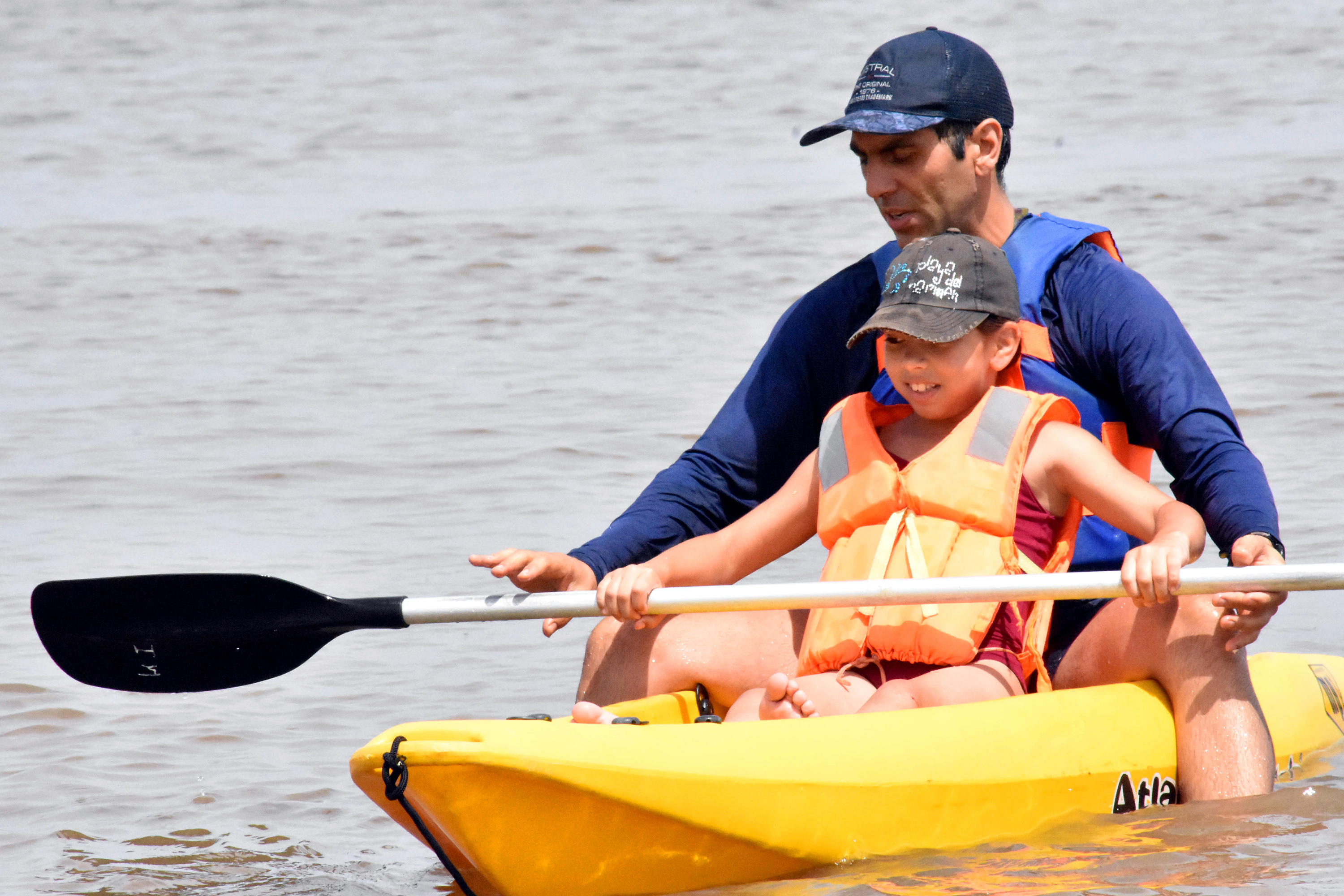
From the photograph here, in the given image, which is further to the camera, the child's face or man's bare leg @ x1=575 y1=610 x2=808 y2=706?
man's bare leg @ x1=575 y1=610 x2=808 y2=706

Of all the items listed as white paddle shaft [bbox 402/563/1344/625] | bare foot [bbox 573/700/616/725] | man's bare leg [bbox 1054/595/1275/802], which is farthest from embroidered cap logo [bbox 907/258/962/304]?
bare foot [bbox 573/700/616/725]

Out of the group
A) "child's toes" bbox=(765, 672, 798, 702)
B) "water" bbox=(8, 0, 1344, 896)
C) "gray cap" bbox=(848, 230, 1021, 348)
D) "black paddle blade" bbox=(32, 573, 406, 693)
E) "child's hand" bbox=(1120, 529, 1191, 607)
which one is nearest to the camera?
"child's hand" bbox=(1120, 529, 1191, 607)

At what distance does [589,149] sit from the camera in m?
14.3

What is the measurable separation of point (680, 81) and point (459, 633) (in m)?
11.6

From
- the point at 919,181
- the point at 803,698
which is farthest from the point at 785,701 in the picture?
the point at 919,181

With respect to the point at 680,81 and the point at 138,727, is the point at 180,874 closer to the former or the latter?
the point at 138,727

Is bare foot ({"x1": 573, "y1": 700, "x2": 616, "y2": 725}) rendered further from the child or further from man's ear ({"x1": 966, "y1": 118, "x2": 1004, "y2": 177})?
man's ear ({"x1": 966, "y1": 118, "x2": 1004, "y2": 177})

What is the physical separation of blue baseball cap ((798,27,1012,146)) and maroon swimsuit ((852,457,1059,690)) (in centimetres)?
76

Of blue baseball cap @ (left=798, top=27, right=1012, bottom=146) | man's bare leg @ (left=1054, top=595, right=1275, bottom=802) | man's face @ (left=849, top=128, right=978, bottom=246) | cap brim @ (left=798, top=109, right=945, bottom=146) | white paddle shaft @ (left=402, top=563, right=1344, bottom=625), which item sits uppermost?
blue baseball cap @ (left=798, top=27, right=1012, bottom=146)

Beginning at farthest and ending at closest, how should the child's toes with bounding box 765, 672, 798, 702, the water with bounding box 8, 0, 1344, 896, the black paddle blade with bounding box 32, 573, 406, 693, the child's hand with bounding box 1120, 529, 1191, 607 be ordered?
the water with bounding box 8, 0, 1344, 896 → the black paddle blade with bounding box 32, 573, 406, 693 → the child's toes with bounding box 765, 672, 798, 702 → the child's hand with bounding box 1120, 529, 1191, 607

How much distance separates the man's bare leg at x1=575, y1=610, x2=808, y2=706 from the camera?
357 cm

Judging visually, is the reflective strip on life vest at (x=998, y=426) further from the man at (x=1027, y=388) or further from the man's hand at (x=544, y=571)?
the man's hand at (x=544, y=571)

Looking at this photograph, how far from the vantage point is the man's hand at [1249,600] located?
3141 millimetres

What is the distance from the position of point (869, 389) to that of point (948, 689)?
780 mm
